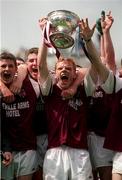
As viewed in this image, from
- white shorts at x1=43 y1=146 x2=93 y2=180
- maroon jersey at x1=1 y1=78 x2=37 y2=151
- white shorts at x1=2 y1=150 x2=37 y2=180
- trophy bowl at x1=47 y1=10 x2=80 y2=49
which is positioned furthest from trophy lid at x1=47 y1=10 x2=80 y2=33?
white shorts at x1=2 y1=150 x2=37 y2=180

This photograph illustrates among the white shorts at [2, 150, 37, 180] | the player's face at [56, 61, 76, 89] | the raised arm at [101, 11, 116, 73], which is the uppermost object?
the raised arm at [101, 11, 116, 73]

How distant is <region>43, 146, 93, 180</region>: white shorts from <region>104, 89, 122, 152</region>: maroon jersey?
0.82ft

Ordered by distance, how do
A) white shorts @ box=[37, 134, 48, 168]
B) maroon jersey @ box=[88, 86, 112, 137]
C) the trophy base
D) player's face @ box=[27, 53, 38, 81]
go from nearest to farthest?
the trophy base
maroon jersey @ box=[88, 86, 112, 137]
white shorts @ box=[37, 134, 48, 168]
player's face @ box=[27, 53, 38, 81]

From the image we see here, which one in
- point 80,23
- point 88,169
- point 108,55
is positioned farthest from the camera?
point 108,55

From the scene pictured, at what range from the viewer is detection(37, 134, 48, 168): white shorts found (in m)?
4.34

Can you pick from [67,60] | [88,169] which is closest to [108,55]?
[67,60]

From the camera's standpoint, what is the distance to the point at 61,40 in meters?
3.82

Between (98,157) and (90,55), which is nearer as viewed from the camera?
(90,55)

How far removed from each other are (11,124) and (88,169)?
31.5 inches

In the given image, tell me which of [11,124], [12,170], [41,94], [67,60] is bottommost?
[12,170]

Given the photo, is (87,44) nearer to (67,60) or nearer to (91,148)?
(67,60)

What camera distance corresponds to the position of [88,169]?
4094 millimetres

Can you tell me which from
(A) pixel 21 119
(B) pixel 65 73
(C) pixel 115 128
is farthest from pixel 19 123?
(C) pixel 115 128

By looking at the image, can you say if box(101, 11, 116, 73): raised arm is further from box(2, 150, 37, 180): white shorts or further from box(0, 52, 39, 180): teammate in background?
box(2, 150, 37, 180): white shorts
